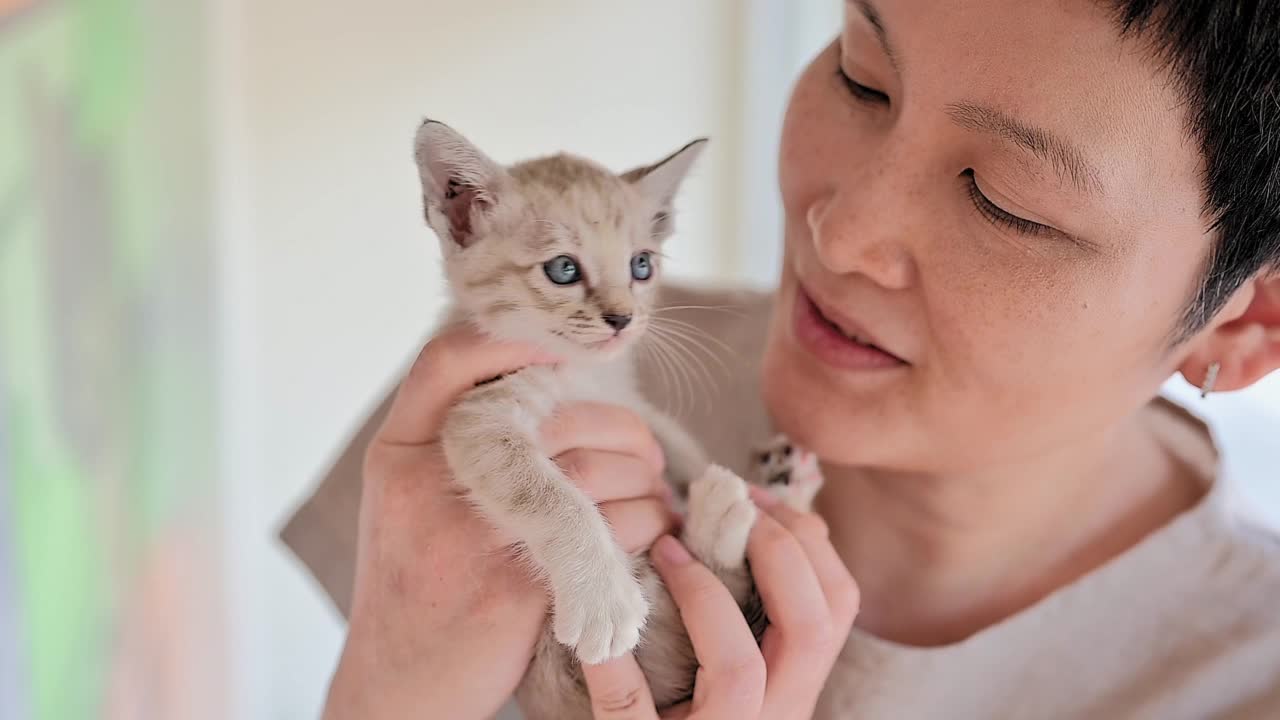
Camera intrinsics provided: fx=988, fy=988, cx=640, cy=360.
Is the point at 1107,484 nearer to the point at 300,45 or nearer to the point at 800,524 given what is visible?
the point at 800,524

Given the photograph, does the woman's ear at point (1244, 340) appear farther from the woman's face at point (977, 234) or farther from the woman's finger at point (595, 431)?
the woman's finger at point (595, 431)

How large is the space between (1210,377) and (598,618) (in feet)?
2.45

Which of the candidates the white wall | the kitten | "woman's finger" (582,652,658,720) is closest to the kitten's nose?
the kitten

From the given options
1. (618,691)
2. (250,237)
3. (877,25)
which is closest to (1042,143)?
(877,25)

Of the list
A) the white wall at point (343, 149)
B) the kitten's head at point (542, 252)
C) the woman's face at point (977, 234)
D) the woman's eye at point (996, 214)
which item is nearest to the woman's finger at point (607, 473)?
the kitten's head at point (542, 252)

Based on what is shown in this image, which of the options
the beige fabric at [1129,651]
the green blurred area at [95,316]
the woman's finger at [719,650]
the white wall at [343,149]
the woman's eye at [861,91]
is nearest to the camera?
the woman's finger at [719,650]

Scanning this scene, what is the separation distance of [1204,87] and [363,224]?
1.68 metres

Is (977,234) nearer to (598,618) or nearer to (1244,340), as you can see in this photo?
(1244,340)

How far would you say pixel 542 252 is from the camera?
102cm

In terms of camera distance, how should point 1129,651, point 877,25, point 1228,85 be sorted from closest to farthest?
point 1228,85 → point 877,25 → point 1129,651

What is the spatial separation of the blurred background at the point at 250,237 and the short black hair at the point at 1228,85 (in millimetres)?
970

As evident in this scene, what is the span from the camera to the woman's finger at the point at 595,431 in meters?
1.02

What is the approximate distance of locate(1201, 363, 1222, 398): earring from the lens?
1101 mm

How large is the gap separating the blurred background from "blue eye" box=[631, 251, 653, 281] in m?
0.49
